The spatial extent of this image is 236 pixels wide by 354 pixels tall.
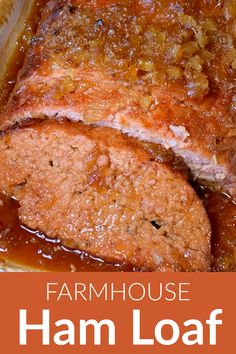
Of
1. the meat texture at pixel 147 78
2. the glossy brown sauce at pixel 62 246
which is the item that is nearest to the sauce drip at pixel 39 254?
the glossy brown sauce at pixel 62 246

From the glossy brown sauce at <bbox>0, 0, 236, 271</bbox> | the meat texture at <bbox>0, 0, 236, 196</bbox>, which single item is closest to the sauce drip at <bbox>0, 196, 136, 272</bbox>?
the glossy brown sauce at <bbox>0, 0, 236, 271</bbox>

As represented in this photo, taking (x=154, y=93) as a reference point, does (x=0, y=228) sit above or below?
below

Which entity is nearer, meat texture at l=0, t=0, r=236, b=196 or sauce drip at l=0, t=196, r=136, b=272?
meat texture at l=0, t=0, r=236, b=196

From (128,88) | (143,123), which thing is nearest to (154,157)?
(143,123)

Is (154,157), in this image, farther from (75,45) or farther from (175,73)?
(75,45)

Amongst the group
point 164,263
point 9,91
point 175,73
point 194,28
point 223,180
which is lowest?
point 164,263

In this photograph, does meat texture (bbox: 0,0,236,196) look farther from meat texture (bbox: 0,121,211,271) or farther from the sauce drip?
the sauce drip

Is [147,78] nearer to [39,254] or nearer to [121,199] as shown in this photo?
[121,199]
